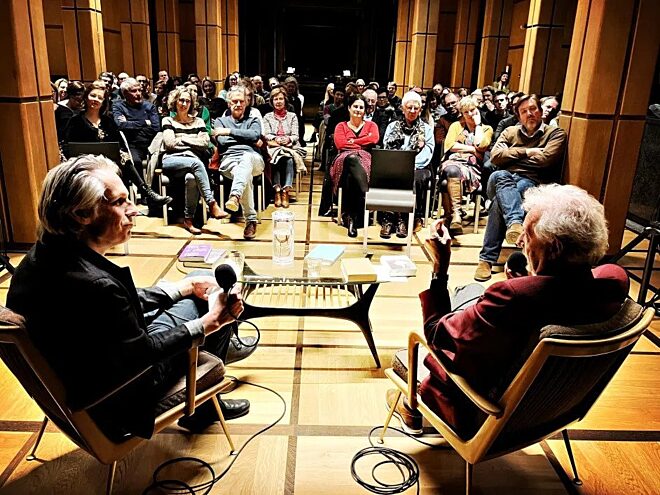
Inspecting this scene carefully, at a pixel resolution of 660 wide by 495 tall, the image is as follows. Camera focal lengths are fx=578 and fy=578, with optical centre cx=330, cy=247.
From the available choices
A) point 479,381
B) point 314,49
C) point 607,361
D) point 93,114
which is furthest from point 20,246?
point 314,49

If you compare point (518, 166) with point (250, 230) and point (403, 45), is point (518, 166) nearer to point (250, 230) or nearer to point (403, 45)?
point (250, 230)

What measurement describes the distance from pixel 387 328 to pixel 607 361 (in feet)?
6.01

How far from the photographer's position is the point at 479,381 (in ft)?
5.87

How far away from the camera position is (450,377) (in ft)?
6.27

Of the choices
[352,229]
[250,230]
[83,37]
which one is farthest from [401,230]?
[83,37]

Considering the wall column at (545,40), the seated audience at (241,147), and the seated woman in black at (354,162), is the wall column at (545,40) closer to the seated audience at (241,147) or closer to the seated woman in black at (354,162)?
the seated woman in black at (354,162)

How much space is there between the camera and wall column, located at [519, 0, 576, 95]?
8.42m

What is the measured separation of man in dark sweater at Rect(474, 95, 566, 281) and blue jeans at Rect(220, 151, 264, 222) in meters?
2.13

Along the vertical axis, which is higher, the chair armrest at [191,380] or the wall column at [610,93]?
the wall column at [610,93]

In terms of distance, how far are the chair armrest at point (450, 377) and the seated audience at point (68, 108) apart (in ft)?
14.4

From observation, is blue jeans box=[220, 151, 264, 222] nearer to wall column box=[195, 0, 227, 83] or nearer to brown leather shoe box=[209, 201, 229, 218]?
brown leather shoe box=[209, 201, 229, 218]

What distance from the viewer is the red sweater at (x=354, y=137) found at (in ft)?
18.4

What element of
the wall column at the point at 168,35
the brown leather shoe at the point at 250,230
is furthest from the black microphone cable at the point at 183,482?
the wall column at the point at 168,35

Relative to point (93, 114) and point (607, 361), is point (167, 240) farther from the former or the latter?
point (607, 361)
